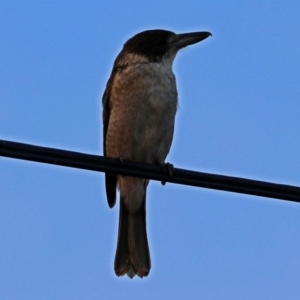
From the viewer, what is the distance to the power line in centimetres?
440

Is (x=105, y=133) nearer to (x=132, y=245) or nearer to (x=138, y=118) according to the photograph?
(x=138, y=118)

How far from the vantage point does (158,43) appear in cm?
818

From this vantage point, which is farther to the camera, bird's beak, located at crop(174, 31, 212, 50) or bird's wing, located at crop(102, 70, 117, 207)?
bird's beak, located at crop(174, 31, 212, 50)

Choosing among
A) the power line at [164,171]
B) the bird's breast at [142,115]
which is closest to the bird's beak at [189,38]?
the bird's breast at [142,115]

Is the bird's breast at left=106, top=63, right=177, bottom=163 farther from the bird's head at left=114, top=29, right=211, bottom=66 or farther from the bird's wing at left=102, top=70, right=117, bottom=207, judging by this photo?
the bird's head at left=114, top=29, right=211, bottom=66

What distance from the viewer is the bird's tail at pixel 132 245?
7.64 metres

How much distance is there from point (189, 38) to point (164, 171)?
365 centimetres

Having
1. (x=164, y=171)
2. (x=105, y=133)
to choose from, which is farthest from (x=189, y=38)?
(x=164, y=171)

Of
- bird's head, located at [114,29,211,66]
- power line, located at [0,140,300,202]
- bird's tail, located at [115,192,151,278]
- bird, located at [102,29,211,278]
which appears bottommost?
power line, located at [0,140,300,202]

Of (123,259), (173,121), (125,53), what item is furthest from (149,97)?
(123,259)

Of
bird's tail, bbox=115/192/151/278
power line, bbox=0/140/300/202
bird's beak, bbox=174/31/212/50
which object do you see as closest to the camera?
power line, bbox=0/140/300/202

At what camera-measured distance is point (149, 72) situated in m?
7.56

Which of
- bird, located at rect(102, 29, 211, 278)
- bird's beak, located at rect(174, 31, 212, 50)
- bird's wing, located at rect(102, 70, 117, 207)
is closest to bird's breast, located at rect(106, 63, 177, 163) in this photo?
bird, located at rect(102, 29, 211, 278)

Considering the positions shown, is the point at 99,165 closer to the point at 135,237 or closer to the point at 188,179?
the point at 188,179
